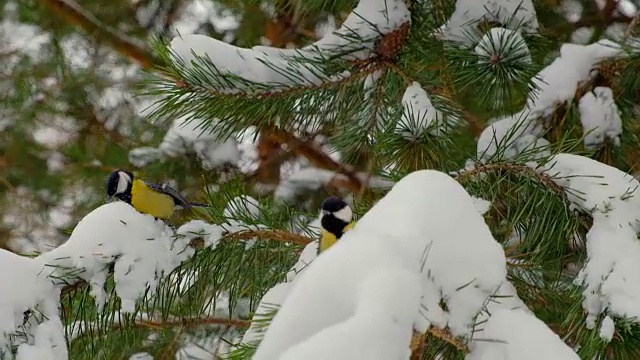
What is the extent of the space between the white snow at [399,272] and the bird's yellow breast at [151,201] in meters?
1.14

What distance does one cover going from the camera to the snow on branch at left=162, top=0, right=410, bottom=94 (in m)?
1.19

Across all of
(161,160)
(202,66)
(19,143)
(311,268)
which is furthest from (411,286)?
(19,143)

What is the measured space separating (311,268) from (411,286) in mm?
86

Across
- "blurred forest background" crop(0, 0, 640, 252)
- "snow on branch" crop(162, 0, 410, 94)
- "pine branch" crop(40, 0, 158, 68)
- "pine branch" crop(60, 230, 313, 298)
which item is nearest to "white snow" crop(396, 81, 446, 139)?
"snow on branch" crop(162, 0, 410, 94)

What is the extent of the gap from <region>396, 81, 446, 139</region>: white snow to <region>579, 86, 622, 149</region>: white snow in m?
0.52

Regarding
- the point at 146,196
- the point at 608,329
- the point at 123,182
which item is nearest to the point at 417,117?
the point at 608,329

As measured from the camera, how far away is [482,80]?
53.4 inches

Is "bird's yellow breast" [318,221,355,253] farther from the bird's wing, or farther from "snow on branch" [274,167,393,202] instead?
"snow on branch" [274,167,393,202]

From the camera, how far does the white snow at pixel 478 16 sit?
56.3 inches

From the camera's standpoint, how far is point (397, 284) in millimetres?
576

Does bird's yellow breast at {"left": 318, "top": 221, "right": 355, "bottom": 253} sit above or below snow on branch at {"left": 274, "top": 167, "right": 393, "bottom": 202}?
above

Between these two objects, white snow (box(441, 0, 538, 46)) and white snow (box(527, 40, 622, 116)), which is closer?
white snow (box(441, 0, 538, 46))

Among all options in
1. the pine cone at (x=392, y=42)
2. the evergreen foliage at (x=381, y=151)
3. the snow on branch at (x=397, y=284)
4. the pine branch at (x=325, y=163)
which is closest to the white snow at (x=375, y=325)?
the snow on branch at (x=397, y=284)

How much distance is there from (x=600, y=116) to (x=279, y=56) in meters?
0.79
